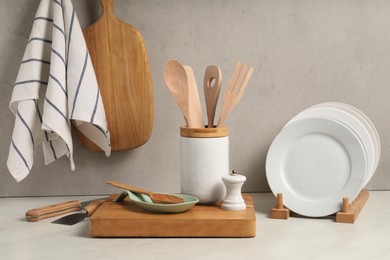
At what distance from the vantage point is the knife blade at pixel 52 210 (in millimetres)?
1213

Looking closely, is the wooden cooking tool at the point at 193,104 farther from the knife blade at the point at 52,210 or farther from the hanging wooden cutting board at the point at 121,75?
the knife blade at the point at 52,210

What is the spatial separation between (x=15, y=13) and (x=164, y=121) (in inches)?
16.9

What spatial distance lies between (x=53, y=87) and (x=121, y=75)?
188mm

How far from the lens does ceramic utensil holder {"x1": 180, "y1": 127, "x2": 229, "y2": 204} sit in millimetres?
1188

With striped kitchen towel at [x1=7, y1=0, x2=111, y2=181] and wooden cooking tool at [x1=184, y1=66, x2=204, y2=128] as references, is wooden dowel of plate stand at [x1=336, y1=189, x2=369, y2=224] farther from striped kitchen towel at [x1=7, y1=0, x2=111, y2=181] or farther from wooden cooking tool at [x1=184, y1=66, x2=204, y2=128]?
striped kitchen towel at [x1=7, y1=0, x2=111, y2=181]

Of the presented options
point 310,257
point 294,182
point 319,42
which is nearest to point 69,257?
point 310,257

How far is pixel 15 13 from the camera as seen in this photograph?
4.68 ft

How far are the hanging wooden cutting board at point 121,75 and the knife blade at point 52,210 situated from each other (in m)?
0.18

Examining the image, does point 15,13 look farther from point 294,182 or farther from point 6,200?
point 294,182

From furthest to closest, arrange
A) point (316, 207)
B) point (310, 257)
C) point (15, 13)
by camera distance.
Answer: point (15, 13) → point (316, 207) → point (310, 257)

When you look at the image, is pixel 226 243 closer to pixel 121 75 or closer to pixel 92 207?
pixel 92 207

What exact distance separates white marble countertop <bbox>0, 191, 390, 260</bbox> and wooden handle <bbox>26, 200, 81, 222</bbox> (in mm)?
15

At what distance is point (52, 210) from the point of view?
1.25 metres

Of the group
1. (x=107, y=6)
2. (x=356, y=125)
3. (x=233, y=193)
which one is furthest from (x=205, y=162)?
(x=107, y=6)
